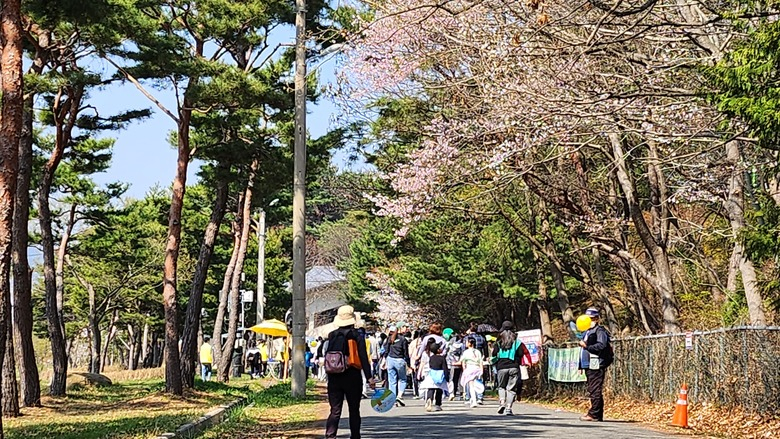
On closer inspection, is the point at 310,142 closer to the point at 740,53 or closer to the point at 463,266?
the point at 463,266

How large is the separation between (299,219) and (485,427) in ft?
32.7

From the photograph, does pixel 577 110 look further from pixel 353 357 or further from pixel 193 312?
pixel 193 312

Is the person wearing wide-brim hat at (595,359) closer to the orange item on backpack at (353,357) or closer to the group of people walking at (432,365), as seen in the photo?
the group of people walking at (432,365)

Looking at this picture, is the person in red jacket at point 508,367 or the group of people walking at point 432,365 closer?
the group of people walking at point 432,365

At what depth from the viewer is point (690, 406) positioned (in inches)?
674

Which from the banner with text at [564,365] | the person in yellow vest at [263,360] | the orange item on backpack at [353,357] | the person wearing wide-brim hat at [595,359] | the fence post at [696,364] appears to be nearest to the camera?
the orange item on backpack at [353,357]

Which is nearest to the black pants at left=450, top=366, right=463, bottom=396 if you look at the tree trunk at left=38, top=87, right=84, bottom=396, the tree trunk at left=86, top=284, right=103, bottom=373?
the tree trunk at left=38, top=87, right=84, bottom=396

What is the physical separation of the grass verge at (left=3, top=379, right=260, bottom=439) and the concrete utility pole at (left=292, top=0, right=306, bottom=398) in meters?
1.71

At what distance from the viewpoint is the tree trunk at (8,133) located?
10.6 meters

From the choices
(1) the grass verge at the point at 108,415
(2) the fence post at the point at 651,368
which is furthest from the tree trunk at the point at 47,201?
(2) the fence post at the point at 651,368

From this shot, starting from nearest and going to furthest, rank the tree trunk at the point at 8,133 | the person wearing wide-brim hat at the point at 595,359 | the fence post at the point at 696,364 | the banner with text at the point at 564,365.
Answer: the tree trunk at the point at 8,133 → the person wearing wide-brim hat at the point at 595,359 → the fence post at the point at 696,364 → the banner with text at the point at 564,365

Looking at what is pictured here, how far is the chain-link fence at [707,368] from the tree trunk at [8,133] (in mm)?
10094

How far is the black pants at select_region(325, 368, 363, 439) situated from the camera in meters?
10.8

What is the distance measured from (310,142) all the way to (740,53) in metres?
21.8
